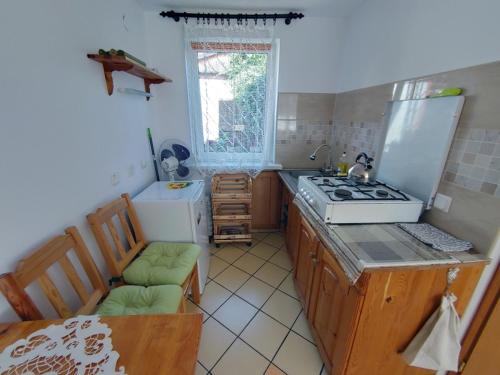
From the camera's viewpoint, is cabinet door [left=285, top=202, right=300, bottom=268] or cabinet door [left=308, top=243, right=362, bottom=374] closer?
cabinet door [left=308, top=243, right=362, bottom=374]

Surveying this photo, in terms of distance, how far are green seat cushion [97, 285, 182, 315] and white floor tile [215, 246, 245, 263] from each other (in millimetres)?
1024

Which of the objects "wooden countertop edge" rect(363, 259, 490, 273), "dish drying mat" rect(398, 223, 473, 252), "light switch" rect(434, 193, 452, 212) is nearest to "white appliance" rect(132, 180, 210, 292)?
"wooden countertop edge" rect(363, 259, 490, 273)

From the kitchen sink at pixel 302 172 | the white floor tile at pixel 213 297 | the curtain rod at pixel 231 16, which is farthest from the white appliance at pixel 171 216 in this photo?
the curtain rod at pixel 231 16

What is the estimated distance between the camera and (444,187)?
1.07 meters

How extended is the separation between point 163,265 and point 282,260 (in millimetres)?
1232

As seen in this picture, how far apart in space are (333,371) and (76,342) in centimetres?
117

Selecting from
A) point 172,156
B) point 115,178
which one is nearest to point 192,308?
point 115,178

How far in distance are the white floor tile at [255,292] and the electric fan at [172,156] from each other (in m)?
1.26

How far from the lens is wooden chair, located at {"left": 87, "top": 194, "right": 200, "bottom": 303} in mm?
1213

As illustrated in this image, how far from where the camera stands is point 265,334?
1.46m

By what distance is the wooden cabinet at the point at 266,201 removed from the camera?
7.91 ft

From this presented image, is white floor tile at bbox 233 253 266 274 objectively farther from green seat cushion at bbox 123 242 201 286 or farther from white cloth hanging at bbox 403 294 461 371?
white cloth hanging at bbox 403 294 461 371

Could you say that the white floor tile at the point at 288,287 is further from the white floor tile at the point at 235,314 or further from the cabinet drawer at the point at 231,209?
the cabinet drawer at the point at 231,209

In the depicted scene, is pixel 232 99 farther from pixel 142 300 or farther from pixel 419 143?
pixel 142 300
